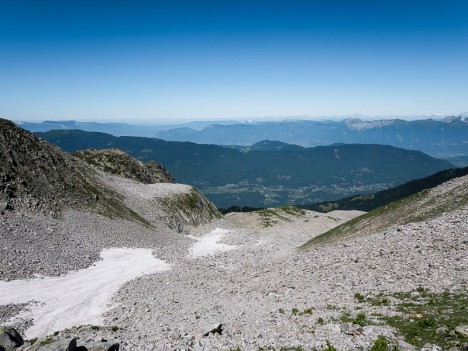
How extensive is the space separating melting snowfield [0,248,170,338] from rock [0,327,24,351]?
9249 mm

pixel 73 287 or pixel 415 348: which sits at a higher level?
pixel 415 348

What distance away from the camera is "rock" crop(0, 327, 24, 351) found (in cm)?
1890

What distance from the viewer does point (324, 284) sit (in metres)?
30.0

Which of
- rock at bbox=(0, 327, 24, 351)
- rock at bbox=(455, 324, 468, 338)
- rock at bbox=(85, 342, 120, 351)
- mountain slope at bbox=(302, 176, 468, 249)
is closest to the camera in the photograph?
rock at bbox=(455, 324, 468, 338)

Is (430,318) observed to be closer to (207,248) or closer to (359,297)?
(359,297)

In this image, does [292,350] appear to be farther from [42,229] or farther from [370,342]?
[42,229]

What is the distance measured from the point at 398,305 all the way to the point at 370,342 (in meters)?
6.37

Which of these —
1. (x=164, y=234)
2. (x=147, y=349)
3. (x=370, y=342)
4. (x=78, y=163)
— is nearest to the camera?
(x=370, y=342)

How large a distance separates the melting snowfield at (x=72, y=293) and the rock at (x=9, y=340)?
9249 mm

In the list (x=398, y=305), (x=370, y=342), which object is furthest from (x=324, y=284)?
(x=370, y=342)

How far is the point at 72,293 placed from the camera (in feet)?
123

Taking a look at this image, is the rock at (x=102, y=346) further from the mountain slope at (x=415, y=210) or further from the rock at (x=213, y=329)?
the mountain slope at (x=415, y=210)

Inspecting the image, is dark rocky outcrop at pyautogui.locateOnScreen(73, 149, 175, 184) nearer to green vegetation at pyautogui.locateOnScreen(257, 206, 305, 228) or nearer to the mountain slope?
green vegetation at pyautogui.locateOnScreen(257, 206, 305, 228)

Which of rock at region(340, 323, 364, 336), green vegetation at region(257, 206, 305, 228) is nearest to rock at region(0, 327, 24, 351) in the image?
rock at region(340, 323, 364, 336)
